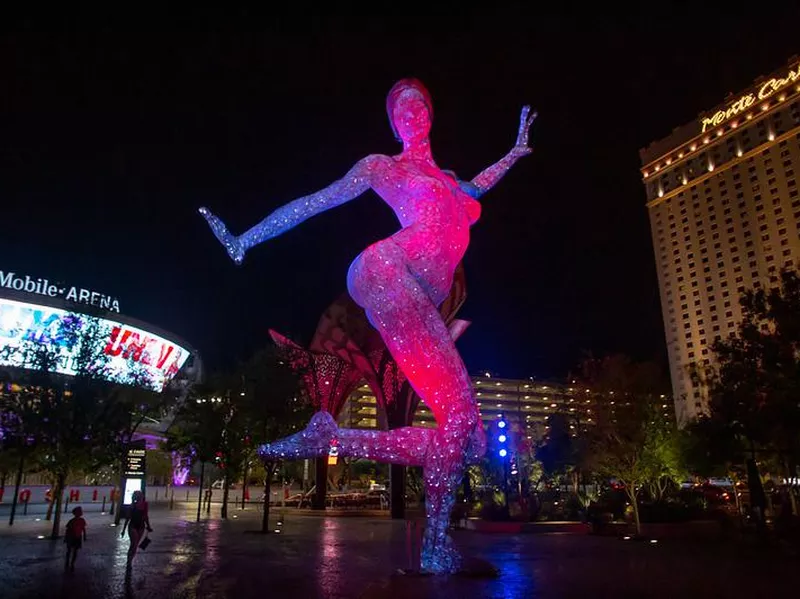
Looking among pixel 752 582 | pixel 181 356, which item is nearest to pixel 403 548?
pixel 752 582

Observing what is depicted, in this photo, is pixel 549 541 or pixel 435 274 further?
pixel 549 541

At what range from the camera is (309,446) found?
25.9ft

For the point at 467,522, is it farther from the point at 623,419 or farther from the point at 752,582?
the point at 752,582

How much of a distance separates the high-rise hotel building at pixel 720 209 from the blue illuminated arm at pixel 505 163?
88.4 m

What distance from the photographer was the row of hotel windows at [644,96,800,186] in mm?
93688

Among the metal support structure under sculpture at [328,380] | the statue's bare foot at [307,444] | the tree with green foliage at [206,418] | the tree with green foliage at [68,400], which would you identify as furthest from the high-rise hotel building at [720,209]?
the statue's bare foot at [307,444]

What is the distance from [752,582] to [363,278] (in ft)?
28.4

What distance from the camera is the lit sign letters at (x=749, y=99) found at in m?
91.4

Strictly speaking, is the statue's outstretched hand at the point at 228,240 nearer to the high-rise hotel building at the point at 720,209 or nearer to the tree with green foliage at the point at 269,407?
the tree with green foliage at the point at 269,407

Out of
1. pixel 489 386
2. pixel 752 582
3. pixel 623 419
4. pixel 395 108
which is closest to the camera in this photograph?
pixel 395 108

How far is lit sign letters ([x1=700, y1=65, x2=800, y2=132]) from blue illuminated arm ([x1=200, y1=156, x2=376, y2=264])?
342 feet

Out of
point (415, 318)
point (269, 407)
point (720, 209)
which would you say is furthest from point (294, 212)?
point (720, 209)

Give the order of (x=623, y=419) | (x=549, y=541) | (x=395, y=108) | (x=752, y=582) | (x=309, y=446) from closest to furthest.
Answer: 1. (x=309, y=446)
2. (x=395, y=108)
3. (x=752, y=582)
4. (x=549, y=541)
5. (x=623, y=419)

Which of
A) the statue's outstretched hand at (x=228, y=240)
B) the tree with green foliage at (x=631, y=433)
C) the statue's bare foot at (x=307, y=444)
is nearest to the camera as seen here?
the statue's bare foot at (x=307, y=444)
